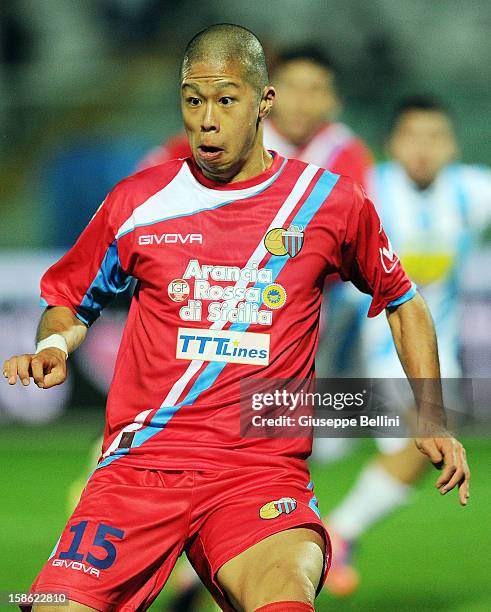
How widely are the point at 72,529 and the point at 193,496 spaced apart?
337mm

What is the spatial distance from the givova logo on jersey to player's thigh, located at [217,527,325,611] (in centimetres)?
51

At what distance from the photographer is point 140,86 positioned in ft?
36.6

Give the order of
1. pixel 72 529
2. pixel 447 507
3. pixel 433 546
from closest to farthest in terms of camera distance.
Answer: pixel 72 529
pixel 433 546
pixel 447 507

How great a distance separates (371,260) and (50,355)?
3.25 ft

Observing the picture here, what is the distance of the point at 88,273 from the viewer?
3643 millimetres

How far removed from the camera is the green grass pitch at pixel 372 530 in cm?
565

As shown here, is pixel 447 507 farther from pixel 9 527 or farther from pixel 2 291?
pixel 2 291

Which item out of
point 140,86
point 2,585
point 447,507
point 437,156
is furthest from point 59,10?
point 2,585

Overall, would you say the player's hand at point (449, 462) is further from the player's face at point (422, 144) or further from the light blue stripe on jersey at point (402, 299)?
the player's face at point (422, 144)

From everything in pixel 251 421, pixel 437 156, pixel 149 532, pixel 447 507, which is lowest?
pixel 447 507

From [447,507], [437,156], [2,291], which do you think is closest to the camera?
[437,156]

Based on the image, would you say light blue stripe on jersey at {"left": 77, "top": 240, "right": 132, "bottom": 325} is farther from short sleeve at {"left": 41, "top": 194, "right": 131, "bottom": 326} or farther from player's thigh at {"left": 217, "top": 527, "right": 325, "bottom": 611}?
player's thigh at {"left": 217, "top": 527, "right": 325, "bottom": 611}

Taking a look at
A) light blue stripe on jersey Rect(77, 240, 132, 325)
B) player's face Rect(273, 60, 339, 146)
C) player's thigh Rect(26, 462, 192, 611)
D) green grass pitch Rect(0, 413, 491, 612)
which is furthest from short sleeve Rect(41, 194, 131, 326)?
player's face Rect(273, 60, 339, 146)

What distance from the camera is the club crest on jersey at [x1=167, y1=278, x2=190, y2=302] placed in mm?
3498
